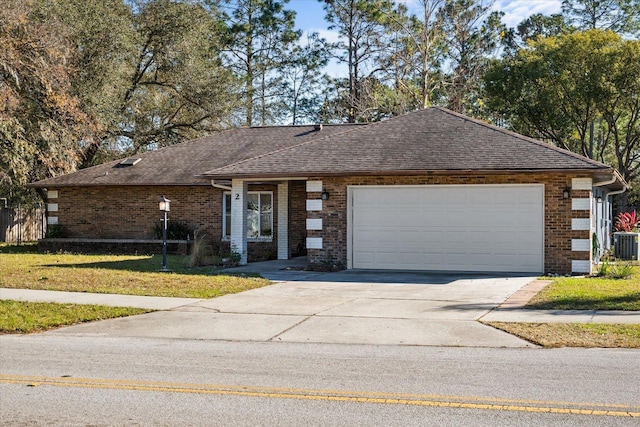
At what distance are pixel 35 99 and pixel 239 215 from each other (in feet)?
40.7

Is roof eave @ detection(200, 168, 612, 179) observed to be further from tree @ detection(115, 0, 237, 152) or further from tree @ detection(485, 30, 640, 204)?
tree @ detection(485, 30, 640, 204)

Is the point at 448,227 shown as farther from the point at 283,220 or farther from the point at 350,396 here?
the point at 350,396

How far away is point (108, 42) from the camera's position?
103ft

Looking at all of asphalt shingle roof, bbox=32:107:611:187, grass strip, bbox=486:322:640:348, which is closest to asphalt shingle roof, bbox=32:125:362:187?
asphalt shingle roof, bbox=32:107:611:187

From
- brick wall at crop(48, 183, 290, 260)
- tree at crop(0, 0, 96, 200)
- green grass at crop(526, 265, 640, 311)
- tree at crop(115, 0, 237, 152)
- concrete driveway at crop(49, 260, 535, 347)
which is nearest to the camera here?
concrete driveway at crop(49, 260, 535, 347)

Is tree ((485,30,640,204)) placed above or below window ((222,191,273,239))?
above

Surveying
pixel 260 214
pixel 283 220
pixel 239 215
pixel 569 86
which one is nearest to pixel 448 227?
pixel 239 215

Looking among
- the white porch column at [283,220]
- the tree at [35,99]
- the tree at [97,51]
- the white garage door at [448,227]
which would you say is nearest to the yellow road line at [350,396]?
the white garage door at [448,227]

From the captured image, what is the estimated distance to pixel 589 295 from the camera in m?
13.6

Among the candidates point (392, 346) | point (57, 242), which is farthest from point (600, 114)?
point (392, 346)

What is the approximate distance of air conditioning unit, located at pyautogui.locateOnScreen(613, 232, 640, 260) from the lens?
2336cm

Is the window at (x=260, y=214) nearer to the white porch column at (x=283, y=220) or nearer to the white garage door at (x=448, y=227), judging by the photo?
the white porch column at (x=283, y=220)

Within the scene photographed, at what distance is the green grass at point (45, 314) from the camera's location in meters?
11.2

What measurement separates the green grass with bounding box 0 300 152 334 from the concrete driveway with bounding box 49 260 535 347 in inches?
16.1
